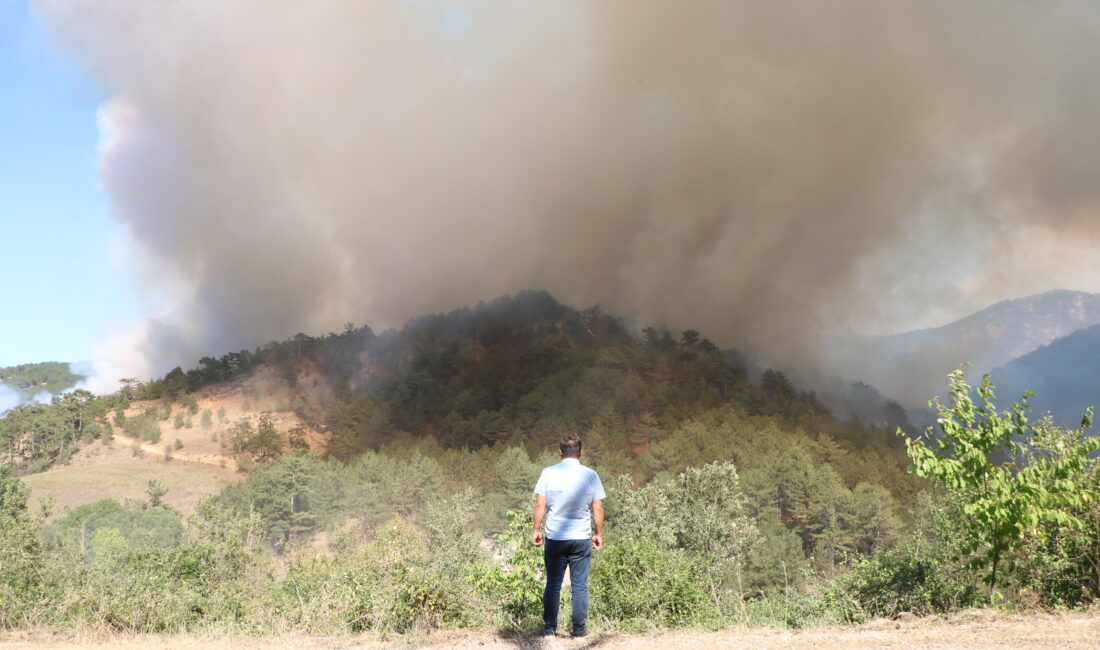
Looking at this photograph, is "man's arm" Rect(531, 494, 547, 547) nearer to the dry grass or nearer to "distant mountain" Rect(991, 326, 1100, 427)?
the dry grass

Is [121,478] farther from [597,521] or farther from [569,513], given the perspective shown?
[597,521]

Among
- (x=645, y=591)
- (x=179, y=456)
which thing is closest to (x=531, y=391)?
(x=179, y=456)

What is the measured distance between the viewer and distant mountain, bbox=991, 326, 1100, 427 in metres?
144

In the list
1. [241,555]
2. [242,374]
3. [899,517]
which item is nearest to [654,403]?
[899,517]

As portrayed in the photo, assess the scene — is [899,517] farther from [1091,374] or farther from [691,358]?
[1091,374]

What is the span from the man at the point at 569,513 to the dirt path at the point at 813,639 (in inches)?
34.4

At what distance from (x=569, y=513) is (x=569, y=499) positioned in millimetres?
136

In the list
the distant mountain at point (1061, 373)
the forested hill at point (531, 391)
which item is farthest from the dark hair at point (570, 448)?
the distant mountain at point (1061, 373)

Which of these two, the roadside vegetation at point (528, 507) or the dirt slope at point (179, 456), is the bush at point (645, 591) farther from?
the dirt slope at point (179, 456)

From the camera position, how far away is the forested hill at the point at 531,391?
368ft

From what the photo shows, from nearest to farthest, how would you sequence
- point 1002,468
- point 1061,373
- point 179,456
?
point 1002,468 → point 179,456 → point 1061,373

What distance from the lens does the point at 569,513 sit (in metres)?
6.05

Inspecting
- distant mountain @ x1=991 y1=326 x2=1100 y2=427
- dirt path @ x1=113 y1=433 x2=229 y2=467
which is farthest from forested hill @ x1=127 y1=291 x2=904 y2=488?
distant mountain @ x1=991 y1=326 x2=1100 y2=427

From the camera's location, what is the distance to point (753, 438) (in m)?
91.4
